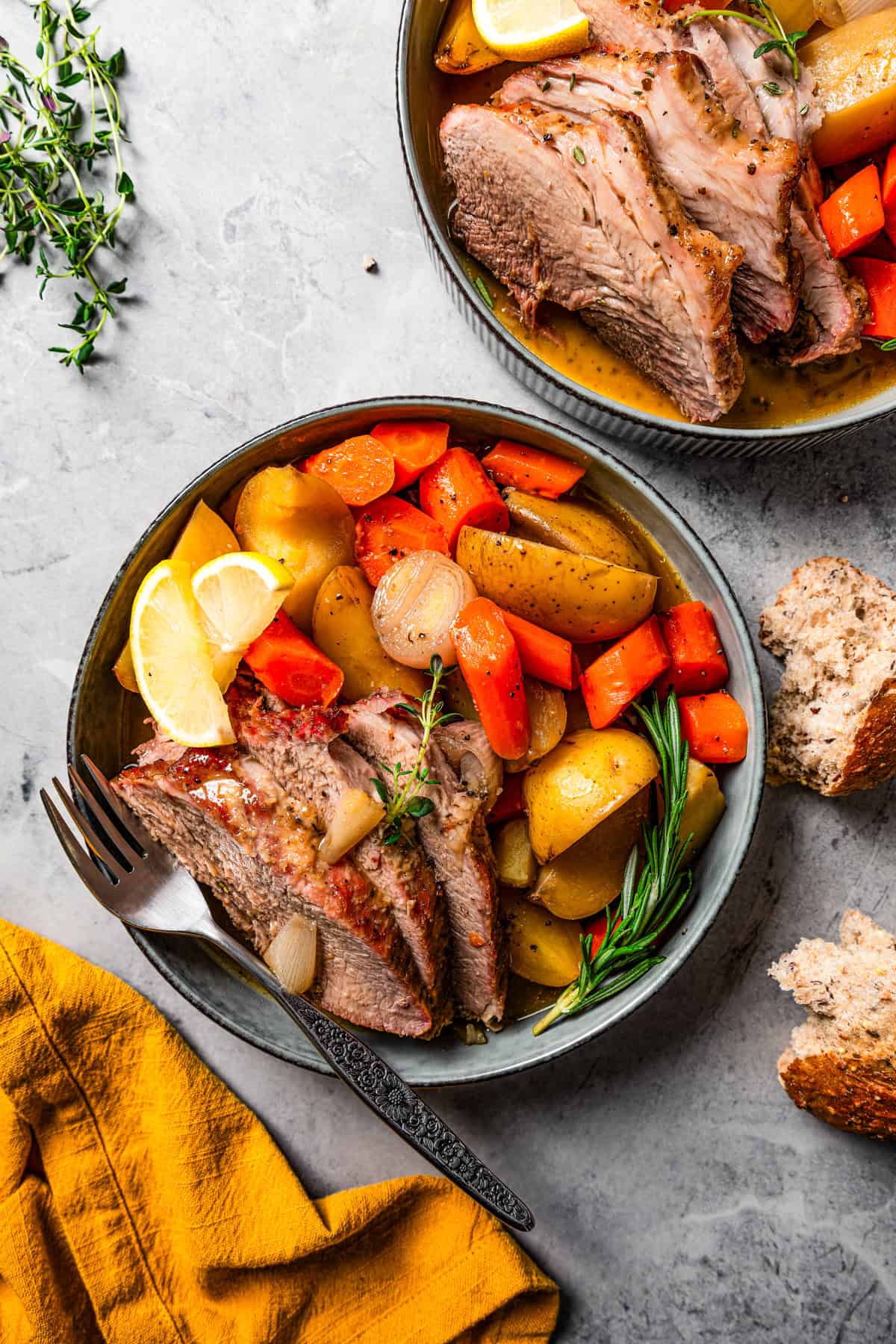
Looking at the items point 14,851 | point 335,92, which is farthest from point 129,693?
point 335,92

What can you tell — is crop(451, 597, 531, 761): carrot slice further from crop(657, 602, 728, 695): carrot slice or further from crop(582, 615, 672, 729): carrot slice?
crop(657, 602, 728, 695): carrot slice

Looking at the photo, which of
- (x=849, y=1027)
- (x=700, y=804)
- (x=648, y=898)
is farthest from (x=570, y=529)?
(x=849, y=1027)

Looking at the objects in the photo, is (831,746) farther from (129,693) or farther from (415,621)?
(129,693)

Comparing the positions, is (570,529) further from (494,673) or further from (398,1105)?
(398,1105)

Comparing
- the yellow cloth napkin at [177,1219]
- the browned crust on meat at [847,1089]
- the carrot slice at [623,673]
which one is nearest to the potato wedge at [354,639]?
the carrot slice at [623,673]

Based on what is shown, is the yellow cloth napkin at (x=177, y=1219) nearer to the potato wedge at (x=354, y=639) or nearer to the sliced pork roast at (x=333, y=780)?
the sliced pork roast at (x=333, y=780)

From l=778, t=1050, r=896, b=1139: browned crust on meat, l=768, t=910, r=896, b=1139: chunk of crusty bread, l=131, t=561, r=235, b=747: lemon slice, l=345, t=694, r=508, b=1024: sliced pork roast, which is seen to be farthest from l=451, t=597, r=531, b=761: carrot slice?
l=778, t=1050, r=896, b=1139: browned crust on meat
